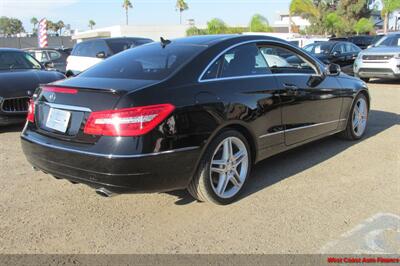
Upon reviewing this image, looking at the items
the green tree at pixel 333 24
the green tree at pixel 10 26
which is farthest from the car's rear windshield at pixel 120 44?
the green tree at pixel 10 26

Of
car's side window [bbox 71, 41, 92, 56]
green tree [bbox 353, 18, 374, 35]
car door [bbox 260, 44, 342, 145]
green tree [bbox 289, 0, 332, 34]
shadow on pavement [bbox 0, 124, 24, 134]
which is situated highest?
green tree [bbox 289, 0, 332, 34]

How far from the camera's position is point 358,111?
6691mm

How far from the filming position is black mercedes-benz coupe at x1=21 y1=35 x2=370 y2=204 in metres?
3.53

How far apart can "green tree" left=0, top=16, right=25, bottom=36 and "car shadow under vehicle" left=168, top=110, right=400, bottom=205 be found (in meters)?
120

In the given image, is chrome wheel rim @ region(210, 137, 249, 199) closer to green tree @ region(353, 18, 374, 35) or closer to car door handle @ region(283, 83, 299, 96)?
car door handle @ region(283, 83, 299, 96)

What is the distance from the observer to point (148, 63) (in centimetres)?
443

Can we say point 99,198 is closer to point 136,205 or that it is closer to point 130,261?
point 136,205

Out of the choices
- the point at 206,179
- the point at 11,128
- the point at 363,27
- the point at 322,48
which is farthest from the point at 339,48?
the point at 363,27

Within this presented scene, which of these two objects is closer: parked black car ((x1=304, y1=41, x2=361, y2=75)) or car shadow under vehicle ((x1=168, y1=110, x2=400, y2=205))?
car shadow under vehicle ((x1=168, y1=110, x2=400, y2=205))

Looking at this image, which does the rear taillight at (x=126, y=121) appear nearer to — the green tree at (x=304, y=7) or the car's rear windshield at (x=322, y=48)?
the car's rear windshield at (x=322, y=48)

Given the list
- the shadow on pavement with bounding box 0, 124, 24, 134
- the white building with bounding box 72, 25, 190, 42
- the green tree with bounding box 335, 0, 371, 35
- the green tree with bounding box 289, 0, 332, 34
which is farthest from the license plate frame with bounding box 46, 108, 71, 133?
the green tree with bounding box 335, 0, 371, 35

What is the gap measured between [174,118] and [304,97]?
2.17 m

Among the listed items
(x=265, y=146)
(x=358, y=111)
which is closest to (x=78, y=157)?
(x=265, y=146)

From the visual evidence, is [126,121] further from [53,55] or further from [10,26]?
[10,26]
